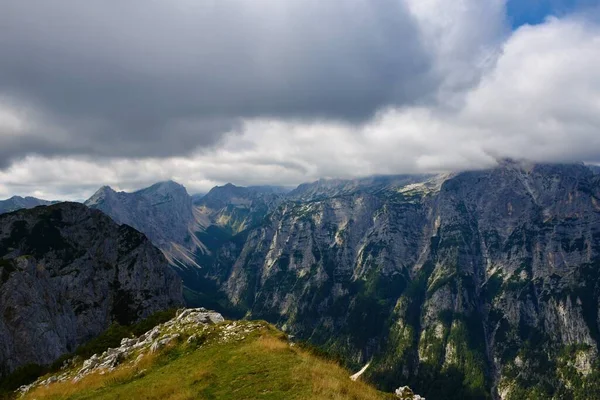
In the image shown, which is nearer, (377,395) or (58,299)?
(377,395)

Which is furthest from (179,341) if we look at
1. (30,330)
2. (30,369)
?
(30,330)

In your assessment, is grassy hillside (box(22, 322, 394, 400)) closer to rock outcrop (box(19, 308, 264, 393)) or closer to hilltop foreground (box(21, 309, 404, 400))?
hilltop foreground (box(21, 309, 404, 400))

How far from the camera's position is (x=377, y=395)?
27.3 m

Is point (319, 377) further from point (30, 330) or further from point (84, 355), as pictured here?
point (30, 330)

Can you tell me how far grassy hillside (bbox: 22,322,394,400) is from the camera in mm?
28016

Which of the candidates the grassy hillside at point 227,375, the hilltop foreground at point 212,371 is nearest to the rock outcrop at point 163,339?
the hilltop foreground at point 212,371

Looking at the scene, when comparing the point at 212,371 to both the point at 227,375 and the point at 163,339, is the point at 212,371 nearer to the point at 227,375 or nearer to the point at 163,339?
the point at 227,375

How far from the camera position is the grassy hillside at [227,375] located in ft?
91.9

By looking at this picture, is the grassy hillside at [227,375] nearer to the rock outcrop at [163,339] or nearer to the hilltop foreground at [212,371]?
the hilltop foreground at [212,371]

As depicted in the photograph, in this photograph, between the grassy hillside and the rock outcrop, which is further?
the rock outcrop

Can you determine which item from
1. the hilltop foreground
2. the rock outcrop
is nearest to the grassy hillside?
the hilltop foreground

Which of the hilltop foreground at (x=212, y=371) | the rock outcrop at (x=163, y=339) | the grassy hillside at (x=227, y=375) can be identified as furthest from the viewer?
the rock outcrop at (x=163, y=339)

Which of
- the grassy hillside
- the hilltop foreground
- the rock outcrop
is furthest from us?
the rock outcrop

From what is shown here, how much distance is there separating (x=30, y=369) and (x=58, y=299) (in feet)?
458
